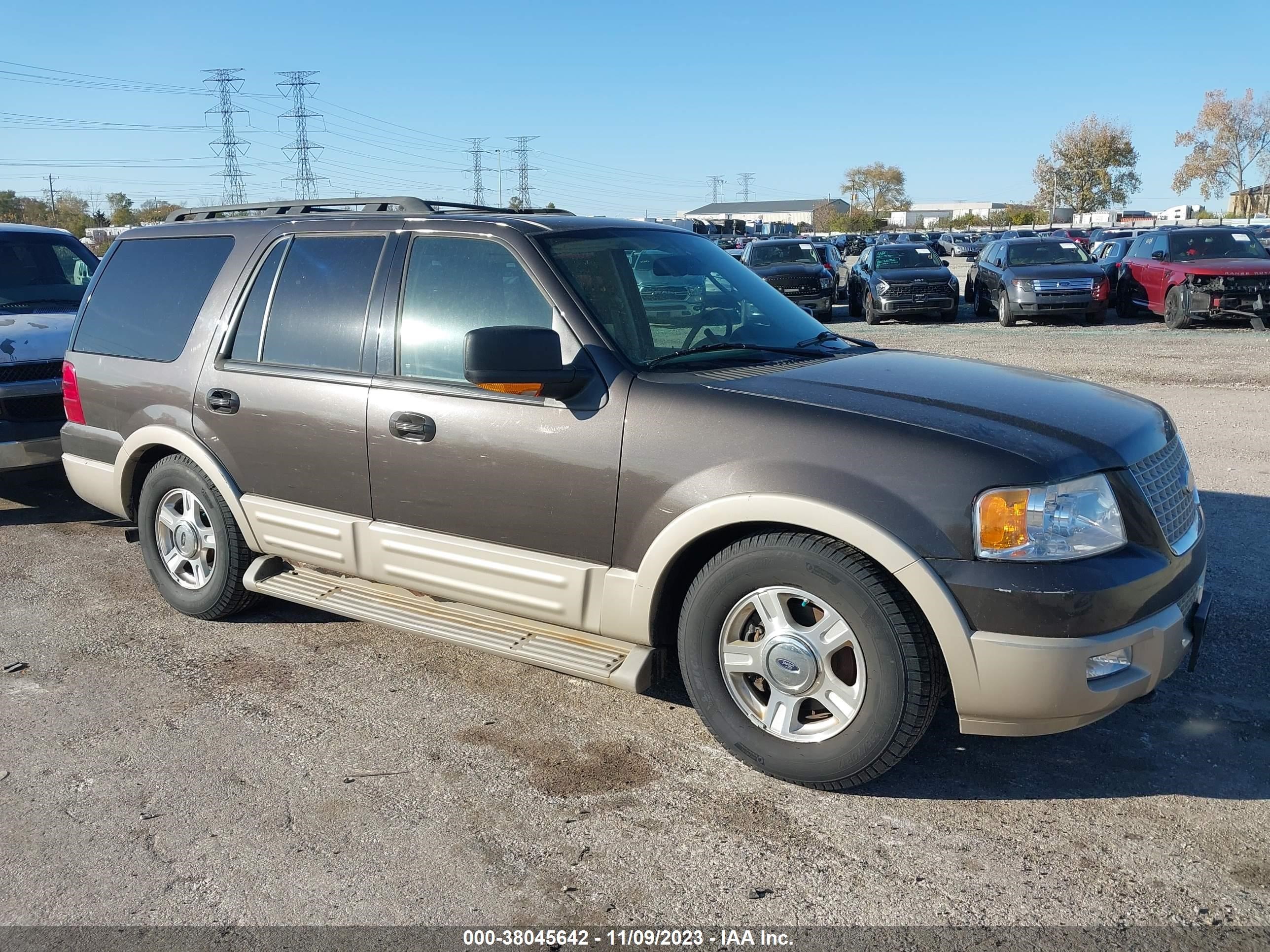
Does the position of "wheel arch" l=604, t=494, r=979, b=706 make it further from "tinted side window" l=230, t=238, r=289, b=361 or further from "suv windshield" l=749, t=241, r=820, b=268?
"suv windshield" l=749, t=241, r=820, b=268

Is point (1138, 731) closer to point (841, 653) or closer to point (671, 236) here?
point (841, 653)

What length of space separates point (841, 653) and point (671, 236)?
220 cm

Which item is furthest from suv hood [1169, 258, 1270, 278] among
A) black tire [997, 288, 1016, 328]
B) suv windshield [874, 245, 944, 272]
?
suv windshield [874, 245, 944, 272]

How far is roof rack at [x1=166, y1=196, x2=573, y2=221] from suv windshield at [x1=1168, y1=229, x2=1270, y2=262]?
54.1ft

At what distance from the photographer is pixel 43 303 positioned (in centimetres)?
826

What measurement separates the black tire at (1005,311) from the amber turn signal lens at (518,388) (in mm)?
16934

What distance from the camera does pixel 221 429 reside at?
15.9ft

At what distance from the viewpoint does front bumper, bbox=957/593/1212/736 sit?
3.09 metres

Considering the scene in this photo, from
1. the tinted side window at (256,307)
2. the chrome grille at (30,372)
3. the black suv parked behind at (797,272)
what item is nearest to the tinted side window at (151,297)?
the tinted side window at (256,307)

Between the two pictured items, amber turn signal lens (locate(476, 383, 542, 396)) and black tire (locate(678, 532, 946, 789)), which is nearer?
black tire (locate(678, 532, 946, 789))

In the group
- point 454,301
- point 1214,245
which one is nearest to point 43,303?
point 454,301

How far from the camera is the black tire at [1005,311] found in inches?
752

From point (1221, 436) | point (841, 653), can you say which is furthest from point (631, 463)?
point (1221, 436)

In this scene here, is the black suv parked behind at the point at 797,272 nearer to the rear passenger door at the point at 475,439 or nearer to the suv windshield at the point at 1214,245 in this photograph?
the suv windshield at the point at 1214,245
